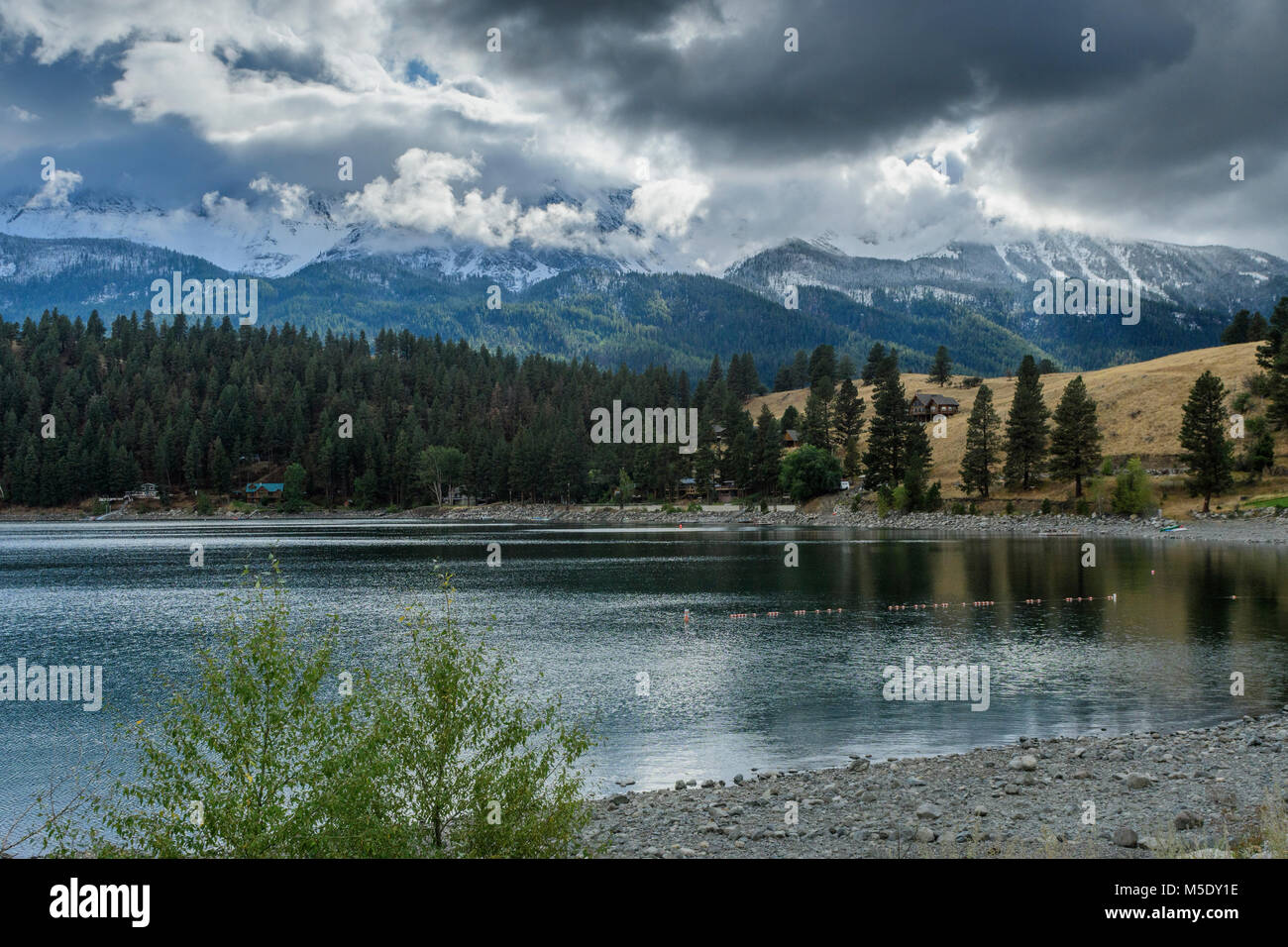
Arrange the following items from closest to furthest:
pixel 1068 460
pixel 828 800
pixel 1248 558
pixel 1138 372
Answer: pixel 828 800 → pixel 1248 558 → pixel 1068 460 → pixel 1138 372

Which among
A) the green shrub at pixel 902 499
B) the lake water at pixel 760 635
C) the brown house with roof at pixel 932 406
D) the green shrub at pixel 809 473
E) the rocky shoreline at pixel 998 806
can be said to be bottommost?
the lake water at pixel 760 635

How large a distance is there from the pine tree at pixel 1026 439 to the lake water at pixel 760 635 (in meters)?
34.6

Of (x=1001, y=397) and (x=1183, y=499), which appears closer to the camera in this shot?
(x=1183, y=499)

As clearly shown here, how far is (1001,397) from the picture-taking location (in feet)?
584

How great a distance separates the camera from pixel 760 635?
44.7 m

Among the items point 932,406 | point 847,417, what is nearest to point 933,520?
point 847,417

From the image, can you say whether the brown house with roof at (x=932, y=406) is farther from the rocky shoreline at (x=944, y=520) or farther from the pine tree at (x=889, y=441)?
the rocky shoreline at (x=944, y=520)

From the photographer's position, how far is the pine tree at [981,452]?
5251 inches

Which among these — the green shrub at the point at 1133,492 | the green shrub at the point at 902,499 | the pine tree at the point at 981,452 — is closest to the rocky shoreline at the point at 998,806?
the green shrub at the point at 1133,492

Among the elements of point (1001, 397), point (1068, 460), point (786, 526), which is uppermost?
point (1001, 397)

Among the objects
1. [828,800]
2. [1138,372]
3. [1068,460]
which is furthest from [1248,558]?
[1138,372]

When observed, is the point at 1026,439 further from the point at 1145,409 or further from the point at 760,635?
the point at 760,635
